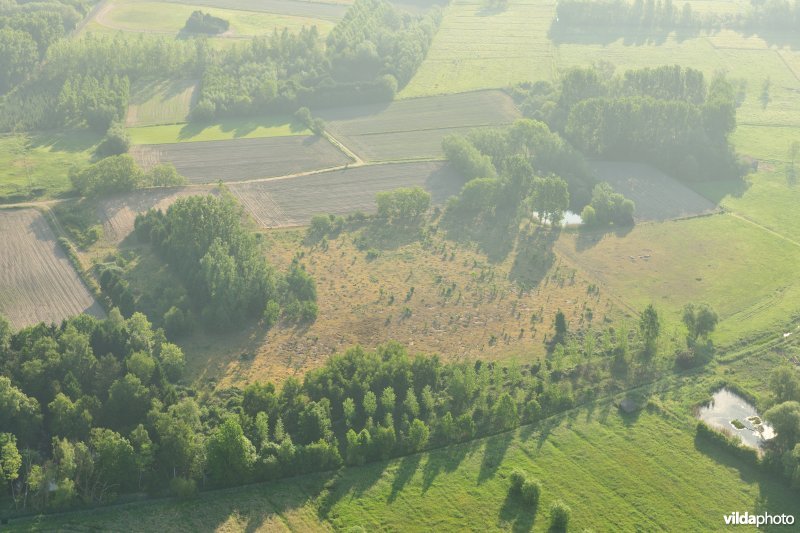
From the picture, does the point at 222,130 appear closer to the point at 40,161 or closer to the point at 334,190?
the point at 334,190

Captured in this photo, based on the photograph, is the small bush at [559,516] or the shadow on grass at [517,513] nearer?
→ the small bush at [559,516]

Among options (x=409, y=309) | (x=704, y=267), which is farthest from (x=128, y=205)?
(x=704, y=267)

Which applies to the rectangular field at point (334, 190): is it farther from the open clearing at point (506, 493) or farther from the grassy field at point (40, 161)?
the open clearing at point (506, 493)

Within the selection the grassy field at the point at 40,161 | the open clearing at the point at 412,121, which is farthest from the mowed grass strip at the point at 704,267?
the grassy field at the point at 40,161

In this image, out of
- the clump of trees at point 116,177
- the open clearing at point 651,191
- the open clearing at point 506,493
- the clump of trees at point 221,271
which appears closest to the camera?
the open clearing at point 506,493

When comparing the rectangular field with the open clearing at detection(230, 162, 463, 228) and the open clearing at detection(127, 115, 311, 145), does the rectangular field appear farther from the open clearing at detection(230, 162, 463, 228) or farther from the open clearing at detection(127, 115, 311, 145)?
the open clearing at detection(127, 115, 311, 145)

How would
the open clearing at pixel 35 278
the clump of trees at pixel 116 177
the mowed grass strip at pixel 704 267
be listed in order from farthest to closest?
the clump of trees at pixel 116 177
the mowed grass strip at pixel 704 267
the open clearing at pixel 35 278

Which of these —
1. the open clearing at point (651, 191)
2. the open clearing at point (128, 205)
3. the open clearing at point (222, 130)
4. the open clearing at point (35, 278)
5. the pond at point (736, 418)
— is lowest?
the pond at point (736, 418)
